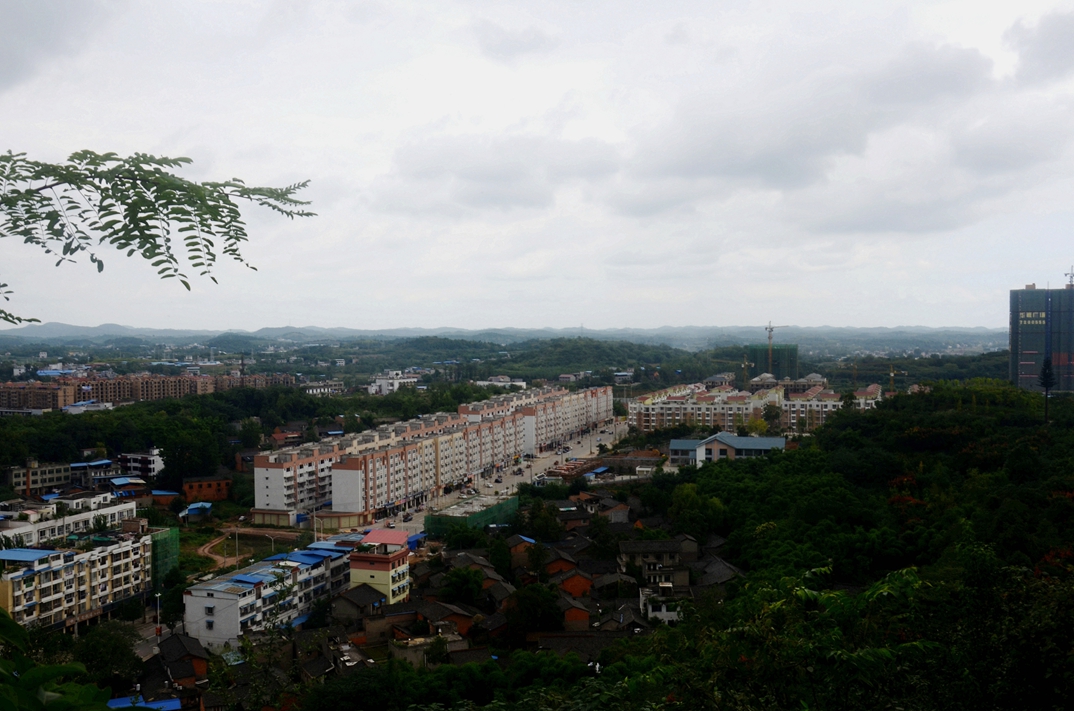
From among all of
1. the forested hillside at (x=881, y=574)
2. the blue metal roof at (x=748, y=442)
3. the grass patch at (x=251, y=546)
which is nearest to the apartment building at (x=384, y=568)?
the grass patch at (x=251, y=546)

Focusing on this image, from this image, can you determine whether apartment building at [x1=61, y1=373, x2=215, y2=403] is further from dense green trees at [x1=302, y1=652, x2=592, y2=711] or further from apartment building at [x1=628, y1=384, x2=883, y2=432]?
dense green trees at [x1=302, y1=652, x2=592, y2=711]

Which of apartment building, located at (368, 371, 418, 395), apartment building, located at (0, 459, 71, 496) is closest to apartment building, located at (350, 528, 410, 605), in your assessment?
apartment building, located at (0, 459, 71, 496)

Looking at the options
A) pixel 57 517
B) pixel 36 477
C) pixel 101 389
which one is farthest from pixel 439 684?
pixel 101 389

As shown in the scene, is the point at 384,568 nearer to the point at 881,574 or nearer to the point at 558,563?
the point at 558,563

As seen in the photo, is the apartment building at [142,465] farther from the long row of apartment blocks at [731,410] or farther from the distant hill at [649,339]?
the distant hill at [649,339]

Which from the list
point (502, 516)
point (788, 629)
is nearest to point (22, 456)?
point (502, 516)
